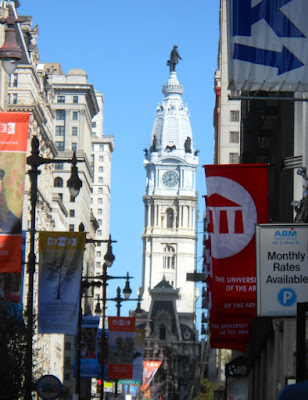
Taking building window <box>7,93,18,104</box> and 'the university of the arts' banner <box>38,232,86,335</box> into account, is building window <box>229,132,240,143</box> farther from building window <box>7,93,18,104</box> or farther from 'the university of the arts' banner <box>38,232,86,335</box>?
'the university of the arts' banner <box>38,232,86,335</box>

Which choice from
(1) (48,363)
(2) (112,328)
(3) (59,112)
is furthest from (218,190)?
(3) (59,112)

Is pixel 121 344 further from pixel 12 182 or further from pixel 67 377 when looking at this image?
pixel 67 377

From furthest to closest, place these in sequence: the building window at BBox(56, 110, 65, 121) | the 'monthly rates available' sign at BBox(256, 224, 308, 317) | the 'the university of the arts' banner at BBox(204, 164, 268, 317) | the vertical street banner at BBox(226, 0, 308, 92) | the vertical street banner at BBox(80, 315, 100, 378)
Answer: the building window at BBox(56, 110, 65, 121) < the vertical street banner at BBox(80, 315, 100, 378) < the 'the university of the arts' banner at BBox(204, 164, 268, 317) < the 'monthly rates available' sign at BBox(256, 224, 308, 317) < the vertical street banner at BBox(226, 0, 308, 92)

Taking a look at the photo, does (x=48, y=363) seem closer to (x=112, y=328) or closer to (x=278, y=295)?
(x=112, y=328)

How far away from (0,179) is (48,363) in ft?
334

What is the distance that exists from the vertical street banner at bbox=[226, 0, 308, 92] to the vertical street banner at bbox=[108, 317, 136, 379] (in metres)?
41.6

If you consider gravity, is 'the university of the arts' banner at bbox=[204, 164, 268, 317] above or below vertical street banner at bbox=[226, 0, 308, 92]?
below

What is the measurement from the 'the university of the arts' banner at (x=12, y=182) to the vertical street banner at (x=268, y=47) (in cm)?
1164

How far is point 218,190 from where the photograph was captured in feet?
91.9

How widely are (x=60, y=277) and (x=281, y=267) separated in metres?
12.2

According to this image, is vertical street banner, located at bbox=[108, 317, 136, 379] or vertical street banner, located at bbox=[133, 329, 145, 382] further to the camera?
vertical street banner, located at bbox=[133, 329, 145, 382]

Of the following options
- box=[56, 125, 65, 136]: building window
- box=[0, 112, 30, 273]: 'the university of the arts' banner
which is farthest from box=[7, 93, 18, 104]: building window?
box=[0, 112, 30, 273]: 'the university of the arts' banner

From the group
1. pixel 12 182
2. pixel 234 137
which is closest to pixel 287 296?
pixel 12 182

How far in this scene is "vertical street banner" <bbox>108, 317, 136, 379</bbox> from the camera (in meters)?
57.6
